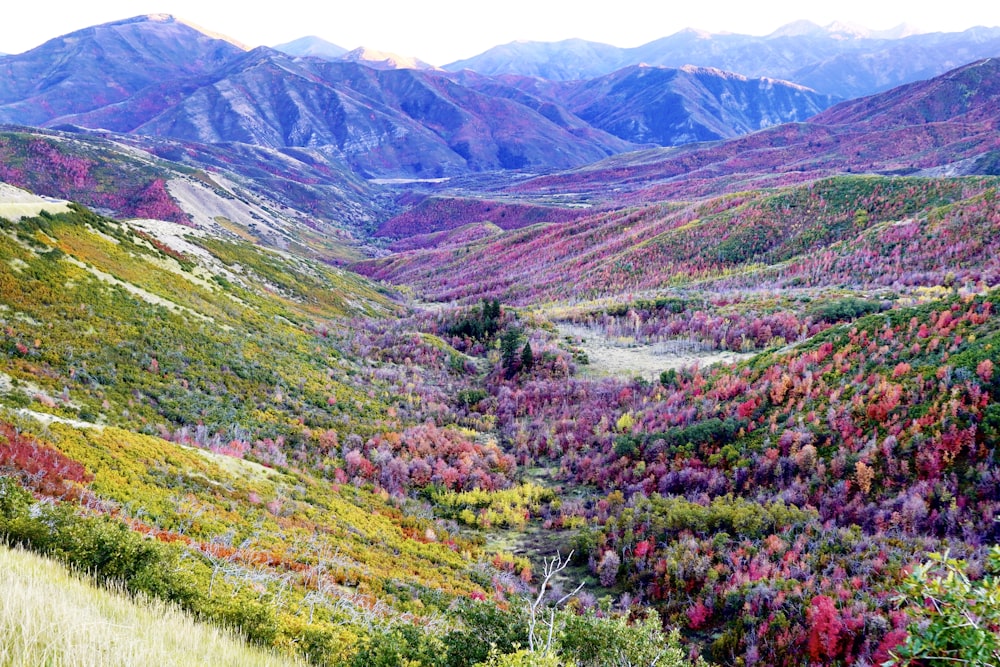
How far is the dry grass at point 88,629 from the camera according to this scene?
3412 millimetres

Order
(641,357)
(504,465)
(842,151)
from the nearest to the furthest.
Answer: (504,465), (641,357), (842,151)

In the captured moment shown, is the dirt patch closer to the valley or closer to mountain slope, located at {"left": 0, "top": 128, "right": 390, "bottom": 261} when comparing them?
the valley

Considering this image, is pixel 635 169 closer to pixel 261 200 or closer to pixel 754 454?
pixel 261 200

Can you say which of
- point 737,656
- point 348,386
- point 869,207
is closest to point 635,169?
point 869,207

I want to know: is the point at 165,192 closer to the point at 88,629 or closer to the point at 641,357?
the point at 641,357

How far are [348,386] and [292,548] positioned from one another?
14.2m

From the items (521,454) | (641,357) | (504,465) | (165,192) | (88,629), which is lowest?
(521,454)

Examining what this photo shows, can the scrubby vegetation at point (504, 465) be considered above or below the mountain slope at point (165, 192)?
below

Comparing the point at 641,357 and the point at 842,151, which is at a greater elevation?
the point at 842,151

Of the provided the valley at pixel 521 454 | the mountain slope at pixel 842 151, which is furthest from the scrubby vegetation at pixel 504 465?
the mountain slope at pixel 842 151

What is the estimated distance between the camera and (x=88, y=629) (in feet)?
12.2

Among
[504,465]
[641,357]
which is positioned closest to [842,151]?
[641,357]

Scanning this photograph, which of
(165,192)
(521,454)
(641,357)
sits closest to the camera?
(521,454)

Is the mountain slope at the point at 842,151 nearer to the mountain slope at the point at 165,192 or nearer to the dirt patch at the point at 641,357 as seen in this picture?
the mountain slope at the point at 165,192
